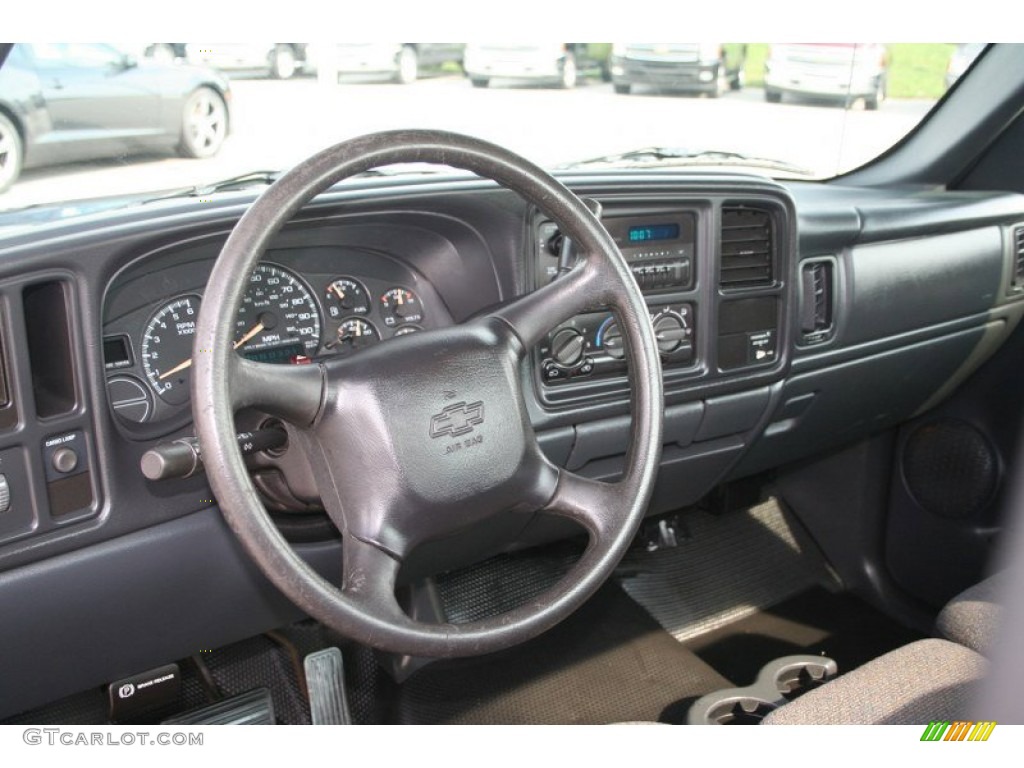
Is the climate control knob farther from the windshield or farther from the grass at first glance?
the grass

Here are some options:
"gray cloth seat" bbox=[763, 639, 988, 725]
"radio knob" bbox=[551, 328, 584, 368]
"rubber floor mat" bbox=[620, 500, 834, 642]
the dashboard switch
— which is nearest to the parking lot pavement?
"radio knob" bbox=[551, 328, 584, 368]

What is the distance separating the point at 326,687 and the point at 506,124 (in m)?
1.17

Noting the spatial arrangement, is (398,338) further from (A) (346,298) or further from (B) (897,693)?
(B) (897,693)

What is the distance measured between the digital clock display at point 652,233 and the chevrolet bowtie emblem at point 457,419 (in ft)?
2.42

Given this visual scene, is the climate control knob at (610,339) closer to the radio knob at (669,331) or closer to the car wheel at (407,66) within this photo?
the radio knob at (669,331)

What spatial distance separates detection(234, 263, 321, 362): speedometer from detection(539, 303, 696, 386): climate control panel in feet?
1.45

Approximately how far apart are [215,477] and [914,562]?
2307mm

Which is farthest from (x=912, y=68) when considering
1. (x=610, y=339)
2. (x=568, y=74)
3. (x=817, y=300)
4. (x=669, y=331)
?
(x=610, y=339)

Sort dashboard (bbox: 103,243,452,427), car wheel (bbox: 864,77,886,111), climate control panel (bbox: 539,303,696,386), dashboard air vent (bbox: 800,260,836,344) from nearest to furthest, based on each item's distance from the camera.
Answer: dashboard (bbox: 103,243,452,427), climate control panel (bbox: 539,303,696,386), dashboard air vent (bbox: 800,260,836,344), car wheel (bbox: 864,77,886,111)

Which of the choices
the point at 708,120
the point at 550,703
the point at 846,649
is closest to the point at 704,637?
the point at 846,649

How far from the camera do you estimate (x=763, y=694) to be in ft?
6.91

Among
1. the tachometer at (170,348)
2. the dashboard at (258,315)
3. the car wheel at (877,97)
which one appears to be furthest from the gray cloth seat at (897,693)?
the car wheel at (877,97)

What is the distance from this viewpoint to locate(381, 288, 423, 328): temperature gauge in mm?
1862

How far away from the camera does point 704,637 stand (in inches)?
104
